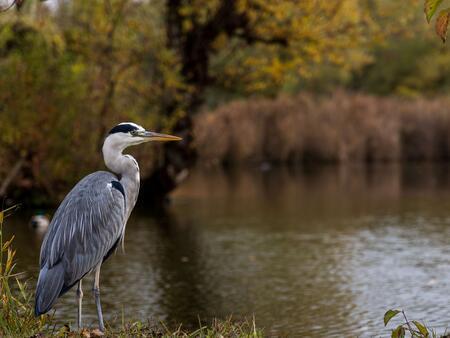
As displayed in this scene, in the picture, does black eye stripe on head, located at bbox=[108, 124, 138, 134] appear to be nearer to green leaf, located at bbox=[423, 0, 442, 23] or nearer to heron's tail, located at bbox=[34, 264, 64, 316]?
heron's tail, located at bbox=[34, 264, 64, 316]

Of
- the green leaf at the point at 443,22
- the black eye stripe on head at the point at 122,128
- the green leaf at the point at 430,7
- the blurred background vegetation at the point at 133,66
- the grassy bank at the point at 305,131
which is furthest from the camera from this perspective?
the grassy bank at the point at 305,131

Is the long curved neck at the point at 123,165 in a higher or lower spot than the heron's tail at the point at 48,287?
higher

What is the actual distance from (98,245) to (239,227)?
29.2ft

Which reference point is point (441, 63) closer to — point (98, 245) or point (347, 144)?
point (347, 144)

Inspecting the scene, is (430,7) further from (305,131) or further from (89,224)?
(305,131)

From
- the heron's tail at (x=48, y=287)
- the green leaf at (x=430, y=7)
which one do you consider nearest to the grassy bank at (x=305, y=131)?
the heron's tail at (x=48, y=287)

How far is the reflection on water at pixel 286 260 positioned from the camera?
904 centimetres

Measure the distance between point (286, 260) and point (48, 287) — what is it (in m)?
6.30

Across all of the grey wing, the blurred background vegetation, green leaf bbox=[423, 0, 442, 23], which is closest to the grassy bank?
the blurred background vegetation

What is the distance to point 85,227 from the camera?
22.1 feet

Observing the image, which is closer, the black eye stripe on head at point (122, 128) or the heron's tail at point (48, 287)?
the heron's tail at point (48, 287)

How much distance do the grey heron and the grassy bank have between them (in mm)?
22308

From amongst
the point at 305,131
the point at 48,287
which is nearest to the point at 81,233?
the point at 48,287

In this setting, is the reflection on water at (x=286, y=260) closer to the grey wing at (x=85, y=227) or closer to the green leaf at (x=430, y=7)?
the grey wing at (x=85, y=227)
